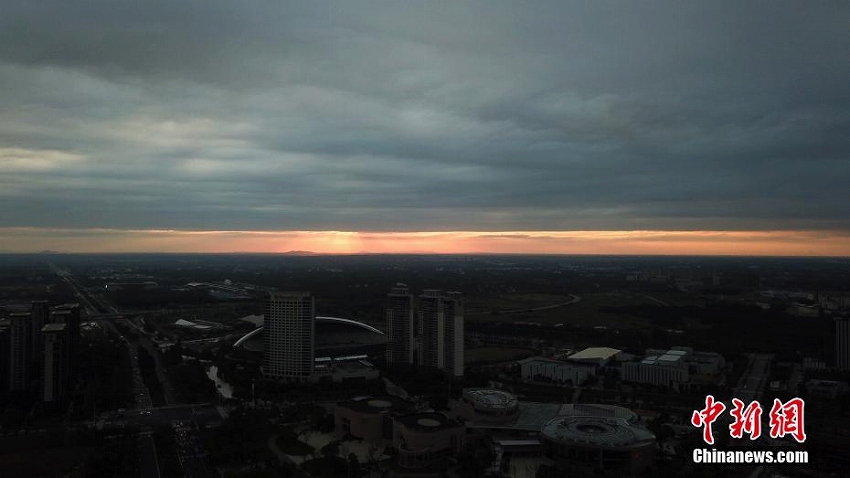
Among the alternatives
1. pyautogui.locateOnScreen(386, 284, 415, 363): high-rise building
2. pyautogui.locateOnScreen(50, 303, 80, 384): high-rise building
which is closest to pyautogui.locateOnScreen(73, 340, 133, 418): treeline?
pyautogui.locateOnScreen(50, 303, 80, 384): high-rise building

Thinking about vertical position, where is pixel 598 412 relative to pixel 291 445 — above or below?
above

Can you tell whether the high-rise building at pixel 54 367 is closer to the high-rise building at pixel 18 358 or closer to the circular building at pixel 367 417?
the high-rise building at pixel 18 358

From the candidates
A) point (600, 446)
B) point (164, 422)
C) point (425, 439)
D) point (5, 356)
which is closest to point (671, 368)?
point (600, 446)

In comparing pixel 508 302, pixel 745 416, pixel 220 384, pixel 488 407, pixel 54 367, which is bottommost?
pixel 220 384

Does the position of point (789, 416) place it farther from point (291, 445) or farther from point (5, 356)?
point (5, 356)

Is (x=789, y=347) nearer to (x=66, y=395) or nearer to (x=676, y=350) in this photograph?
(x=676, y=350)

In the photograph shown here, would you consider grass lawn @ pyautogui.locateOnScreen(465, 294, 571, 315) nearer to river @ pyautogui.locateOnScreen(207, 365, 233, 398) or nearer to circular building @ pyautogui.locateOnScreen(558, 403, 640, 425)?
river @ pyautogui.locateOnScreen(207, 365, 233, 398)
